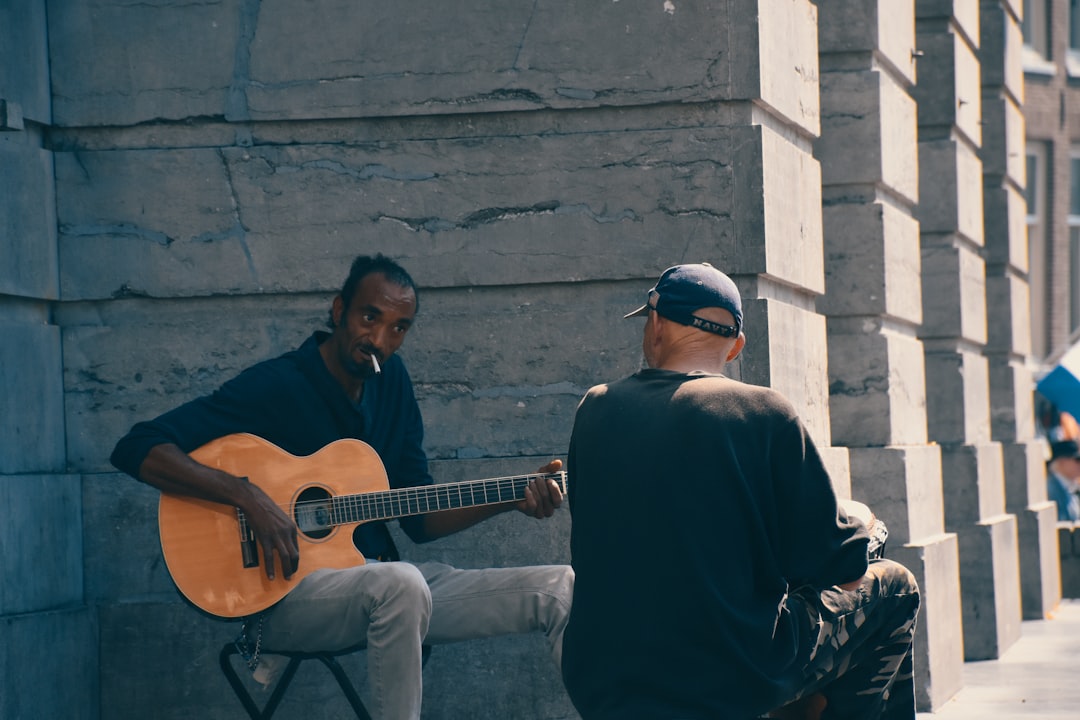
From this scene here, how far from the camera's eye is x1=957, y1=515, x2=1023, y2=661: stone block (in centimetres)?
777

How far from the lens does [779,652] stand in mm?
3217

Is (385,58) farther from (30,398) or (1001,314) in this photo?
(1001,314)

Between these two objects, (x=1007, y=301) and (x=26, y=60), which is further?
(x=1007, y=301)

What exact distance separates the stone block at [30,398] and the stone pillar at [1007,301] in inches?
244

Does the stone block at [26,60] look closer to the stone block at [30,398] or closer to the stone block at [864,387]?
the stone block at [30,398]

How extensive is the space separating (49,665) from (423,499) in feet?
4.82

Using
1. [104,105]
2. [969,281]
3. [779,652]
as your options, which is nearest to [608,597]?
[779,652]

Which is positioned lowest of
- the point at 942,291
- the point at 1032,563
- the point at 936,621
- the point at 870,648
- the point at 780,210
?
the point at 1032,563

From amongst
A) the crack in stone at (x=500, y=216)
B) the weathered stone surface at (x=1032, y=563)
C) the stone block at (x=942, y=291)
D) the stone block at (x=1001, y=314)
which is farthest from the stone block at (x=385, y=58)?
the weathered stone surface at (x=1032, y=563)

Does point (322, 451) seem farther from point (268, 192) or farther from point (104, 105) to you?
point (104, 105)

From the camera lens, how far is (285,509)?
4059 mm

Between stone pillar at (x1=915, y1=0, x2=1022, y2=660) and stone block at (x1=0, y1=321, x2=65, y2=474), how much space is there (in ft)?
14.5

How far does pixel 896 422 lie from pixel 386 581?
323 cm

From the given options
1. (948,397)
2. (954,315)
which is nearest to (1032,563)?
(948,397)
